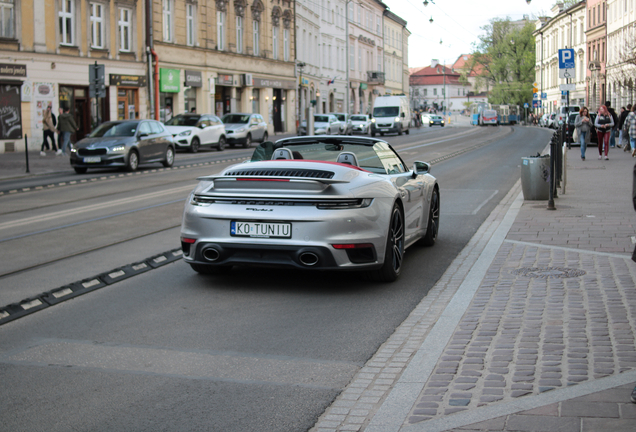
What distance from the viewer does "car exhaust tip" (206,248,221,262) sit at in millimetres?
7153

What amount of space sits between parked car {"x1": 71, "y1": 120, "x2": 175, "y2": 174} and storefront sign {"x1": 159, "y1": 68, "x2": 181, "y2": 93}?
16.8 m

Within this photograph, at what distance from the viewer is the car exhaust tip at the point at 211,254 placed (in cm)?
715

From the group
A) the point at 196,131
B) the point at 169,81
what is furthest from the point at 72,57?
the point at 169,81

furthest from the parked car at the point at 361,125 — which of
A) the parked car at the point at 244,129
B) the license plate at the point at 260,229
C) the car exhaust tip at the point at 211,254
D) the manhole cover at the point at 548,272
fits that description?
the license plate at the point at 260,229

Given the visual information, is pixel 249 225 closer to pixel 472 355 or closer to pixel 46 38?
pixel 472 355

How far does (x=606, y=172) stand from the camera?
21.4 m

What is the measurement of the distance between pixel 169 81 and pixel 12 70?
455 inches

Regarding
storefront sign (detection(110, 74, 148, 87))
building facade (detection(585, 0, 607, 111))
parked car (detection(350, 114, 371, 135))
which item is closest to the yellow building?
storefront sign (detection(110, 74, 148, 87))

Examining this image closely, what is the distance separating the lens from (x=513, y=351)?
5160 mm

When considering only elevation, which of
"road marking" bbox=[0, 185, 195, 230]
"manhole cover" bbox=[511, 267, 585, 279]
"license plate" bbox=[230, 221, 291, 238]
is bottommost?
"manhole cover" bbox=[511, 267, 585, 279]

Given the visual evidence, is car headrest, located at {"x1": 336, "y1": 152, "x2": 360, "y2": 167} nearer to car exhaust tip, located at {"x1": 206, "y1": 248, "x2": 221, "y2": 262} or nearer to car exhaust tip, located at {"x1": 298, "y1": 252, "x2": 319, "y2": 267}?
car exhaust tip, located at {"x1": 298, "y1": 252, "x2": 319, "y2": 267}

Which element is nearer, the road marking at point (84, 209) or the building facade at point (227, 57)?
the road marking at point (84, 209)

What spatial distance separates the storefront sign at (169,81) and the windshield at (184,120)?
5.81 m

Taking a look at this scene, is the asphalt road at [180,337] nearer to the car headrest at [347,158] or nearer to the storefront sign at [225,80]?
the car headrest at [347,158]
